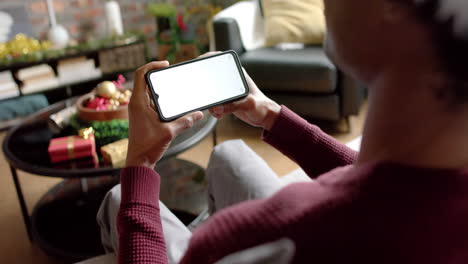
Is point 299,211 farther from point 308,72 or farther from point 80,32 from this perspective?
point 80,32

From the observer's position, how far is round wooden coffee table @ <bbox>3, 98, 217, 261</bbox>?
1444mm

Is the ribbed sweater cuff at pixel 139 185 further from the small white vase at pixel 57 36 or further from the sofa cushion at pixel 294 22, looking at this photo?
the small white vase at pixel 57 36

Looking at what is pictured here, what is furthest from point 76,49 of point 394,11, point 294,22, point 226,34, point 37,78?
point 394,11

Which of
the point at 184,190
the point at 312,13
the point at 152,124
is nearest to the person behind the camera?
the point at 152,124

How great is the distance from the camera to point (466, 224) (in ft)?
1.22

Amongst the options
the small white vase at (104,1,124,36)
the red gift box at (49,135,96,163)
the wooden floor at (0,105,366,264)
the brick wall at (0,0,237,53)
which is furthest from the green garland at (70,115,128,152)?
Result: the brick wall at (0,0,237,53)

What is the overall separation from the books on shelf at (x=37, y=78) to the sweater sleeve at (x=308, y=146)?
2.34 m

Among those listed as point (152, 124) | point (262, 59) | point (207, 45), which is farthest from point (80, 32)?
point (152, 124)

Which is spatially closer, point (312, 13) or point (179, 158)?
point (179, 158)

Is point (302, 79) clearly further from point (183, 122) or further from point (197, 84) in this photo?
point (183, 122)

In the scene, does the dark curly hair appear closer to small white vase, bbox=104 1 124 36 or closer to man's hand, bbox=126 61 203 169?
man's hand, bbox=126 61 203 169

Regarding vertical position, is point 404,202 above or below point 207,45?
above

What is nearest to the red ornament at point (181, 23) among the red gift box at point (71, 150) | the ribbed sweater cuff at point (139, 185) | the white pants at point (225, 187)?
the red gift box at point (71, 150)

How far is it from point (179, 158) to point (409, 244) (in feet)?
5.75
